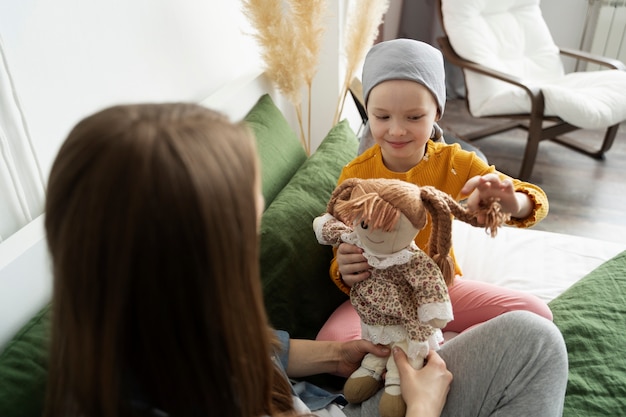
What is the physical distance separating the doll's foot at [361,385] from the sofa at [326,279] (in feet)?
0.79

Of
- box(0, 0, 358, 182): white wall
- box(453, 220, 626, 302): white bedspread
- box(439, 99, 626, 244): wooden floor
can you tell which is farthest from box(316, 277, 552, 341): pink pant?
box(439, 99, 626, 244): wooden floor

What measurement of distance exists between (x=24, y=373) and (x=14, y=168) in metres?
0.37

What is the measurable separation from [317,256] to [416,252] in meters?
0.36

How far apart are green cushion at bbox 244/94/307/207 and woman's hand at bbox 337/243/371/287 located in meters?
0.39

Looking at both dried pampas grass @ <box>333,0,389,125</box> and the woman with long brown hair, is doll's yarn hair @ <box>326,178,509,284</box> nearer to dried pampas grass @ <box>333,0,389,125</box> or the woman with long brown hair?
the woman with long brown hair

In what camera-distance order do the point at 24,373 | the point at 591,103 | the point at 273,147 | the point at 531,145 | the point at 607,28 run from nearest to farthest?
the point at 24,373 → the point at 273,147 → the point at 591,103 → the point at 531,145 → the point at 607,28

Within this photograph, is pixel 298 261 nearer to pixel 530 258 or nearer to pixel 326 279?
pixel 326 279

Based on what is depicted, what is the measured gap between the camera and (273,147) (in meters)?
1.45

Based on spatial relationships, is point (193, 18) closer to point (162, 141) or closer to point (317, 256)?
point (317, 256)

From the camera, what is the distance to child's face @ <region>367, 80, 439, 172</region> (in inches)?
42.3

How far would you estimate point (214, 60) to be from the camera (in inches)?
60.9

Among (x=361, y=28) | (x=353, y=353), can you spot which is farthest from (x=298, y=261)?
(x=361, y=28)

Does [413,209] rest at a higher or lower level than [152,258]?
lower

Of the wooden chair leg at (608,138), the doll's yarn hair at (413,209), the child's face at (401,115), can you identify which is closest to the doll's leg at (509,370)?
the doll's yarn hair at (413,209)
